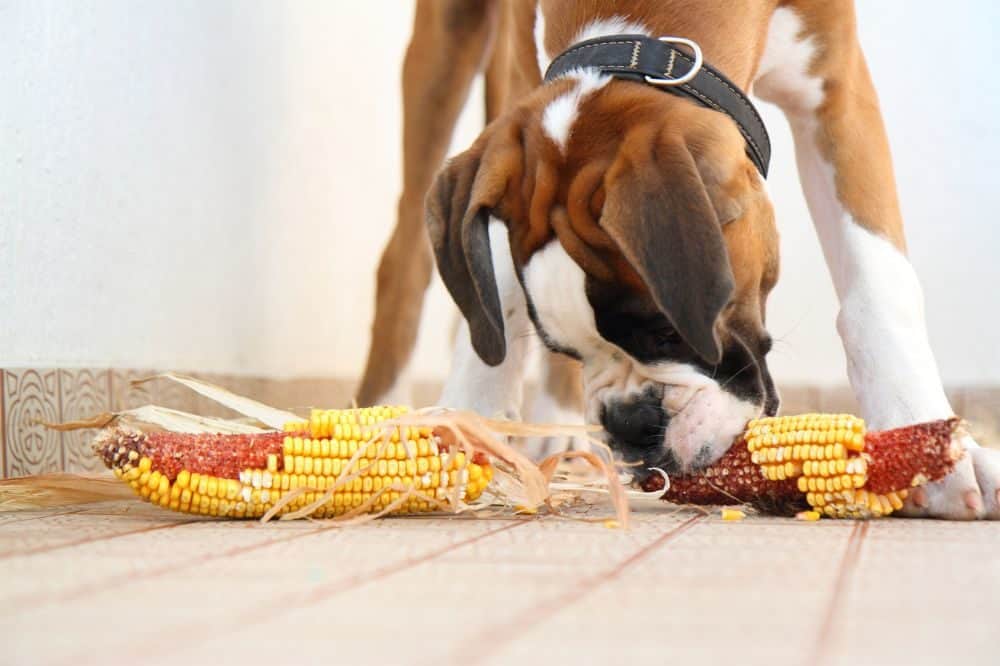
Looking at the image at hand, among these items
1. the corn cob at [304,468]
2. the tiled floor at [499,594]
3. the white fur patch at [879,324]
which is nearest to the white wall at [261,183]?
the white fur patch at [879,324]

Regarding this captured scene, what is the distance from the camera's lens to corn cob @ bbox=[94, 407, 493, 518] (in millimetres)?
1800

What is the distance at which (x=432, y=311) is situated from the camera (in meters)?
5.50

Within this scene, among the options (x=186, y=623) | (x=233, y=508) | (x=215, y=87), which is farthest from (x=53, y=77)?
(x=186, y=623)

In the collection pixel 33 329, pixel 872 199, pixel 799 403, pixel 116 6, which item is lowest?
pixel 799 403

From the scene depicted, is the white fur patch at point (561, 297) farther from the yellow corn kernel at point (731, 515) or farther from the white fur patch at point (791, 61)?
the white fur patch at point (791, 61)

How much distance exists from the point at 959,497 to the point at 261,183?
270cm

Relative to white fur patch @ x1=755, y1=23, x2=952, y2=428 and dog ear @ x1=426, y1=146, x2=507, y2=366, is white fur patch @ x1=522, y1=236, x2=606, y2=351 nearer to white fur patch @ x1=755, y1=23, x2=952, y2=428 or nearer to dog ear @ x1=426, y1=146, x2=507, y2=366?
dog ear @ x1=426, y1=146, x2=507, y2=366

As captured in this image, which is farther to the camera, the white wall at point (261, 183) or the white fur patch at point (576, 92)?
the white wall at point (261, 183)

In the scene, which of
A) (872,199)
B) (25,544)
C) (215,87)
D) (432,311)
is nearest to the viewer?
(25,544)

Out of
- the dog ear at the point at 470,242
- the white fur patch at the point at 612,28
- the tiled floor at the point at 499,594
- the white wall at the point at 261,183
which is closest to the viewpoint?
the tiled floor at the point at 499,594

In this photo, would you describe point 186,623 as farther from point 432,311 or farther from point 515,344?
point 432,311

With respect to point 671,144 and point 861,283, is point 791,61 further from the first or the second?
point 671,144

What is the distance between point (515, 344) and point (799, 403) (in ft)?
7.96

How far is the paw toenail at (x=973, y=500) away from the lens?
1.89 meters
